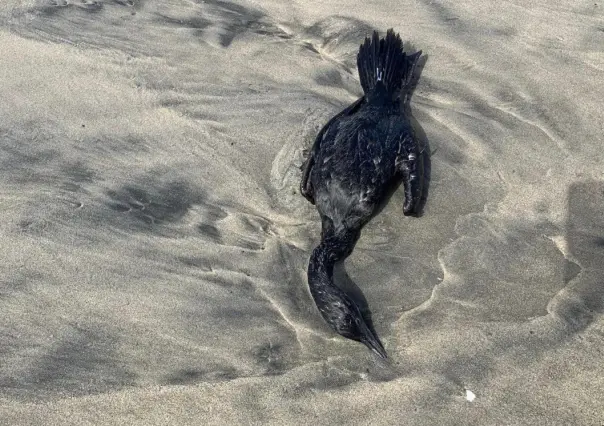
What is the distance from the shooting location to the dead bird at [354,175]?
4.07 m

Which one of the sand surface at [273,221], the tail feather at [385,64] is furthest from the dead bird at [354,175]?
the sand surface at [273,221]

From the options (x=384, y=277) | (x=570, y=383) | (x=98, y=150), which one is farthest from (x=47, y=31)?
(x=570, y=383)

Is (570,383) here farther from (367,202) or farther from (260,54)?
(260,54)

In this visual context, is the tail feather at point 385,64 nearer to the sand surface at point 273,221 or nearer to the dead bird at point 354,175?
the dead bird at point 354,175

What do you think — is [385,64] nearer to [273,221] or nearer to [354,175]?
[354,175]

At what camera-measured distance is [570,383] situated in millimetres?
3752

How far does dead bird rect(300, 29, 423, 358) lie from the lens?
13.4 feet

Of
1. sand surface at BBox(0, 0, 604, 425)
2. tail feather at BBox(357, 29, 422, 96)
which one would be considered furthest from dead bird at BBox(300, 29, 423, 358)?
sand surface at BBox(0, 0, 604, 425)

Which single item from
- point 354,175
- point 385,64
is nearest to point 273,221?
point 354,175

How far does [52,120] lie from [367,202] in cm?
220

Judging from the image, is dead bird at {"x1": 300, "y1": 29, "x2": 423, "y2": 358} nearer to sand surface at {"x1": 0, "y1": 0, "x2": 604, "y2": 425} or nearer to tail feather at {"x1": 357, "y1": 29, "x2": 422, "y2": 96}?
tail feather at {"x1": 357, "y1": 29, "x2": 422, "y2": 96}

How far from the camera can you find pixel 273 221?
15.4 feet

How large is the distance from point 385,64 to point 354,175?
4.07 ft

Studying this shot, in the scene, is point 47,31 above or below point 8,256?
above
